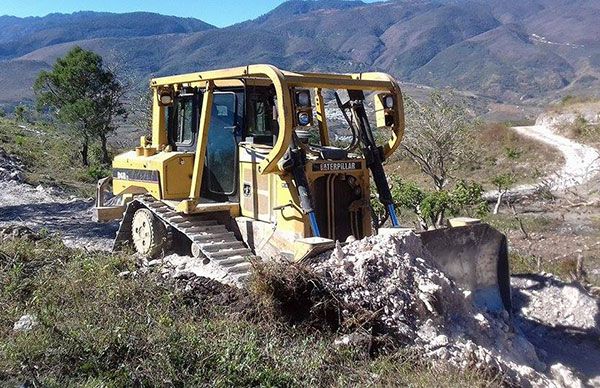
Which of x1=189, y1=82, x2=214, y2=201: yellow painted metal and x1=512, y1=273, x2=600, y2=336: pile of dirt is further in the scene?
x1=189, y1=82, x2=214, y2=201: yellow painted metal

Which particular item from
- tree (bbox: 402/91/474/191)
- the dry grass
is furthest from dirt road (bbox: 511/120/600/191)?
tree (bbox: 402/91/474/191)

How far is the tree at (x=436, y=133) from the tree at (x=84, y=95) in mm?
12341

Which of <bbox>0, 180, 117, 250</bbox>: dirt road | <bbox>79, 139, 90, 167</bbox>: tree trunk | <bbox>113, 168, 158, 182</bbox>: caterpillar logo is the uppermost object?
<bbox>113, 168, 158, 182</bbox>: caterpillar logo

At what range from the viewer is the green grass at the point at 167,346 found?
4848 mm

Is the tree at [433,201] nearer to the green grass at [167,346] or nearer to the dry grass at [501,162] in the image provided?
the green grass at [167,346]

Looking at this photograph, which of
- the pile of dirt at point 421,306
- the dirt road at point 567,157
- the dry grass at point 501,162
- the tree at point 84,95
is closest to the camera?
the pile of dirt at point 421,306

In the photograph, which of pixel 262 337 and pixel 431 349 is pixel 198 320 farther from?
pixel 431 349

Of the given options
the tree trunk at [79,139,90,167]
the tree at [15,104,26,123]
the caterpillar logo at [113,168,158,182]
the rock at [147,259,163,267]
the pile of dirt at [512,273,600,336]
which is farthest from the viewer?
the tree at [15,104,26,123]

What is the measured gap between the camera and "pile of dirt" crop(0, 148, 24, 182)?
59.9ft

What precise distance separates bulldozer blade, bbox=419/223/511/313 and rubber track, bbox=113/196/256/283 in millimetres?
1873

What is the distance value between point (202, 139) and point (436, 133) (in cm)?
1212

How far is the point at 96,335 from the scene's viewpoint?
5184 millimetres

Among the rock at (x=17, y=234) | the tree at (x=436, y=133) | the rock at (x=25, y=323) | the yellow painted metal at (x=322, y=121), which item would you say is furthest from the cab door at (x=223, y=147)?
the tree at (x=436, y=133)

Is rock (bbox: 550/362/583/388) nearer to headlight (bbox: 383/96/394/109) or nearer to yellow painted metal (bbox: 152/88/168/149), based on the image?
headlight (bbox: 383/96/394/109)
